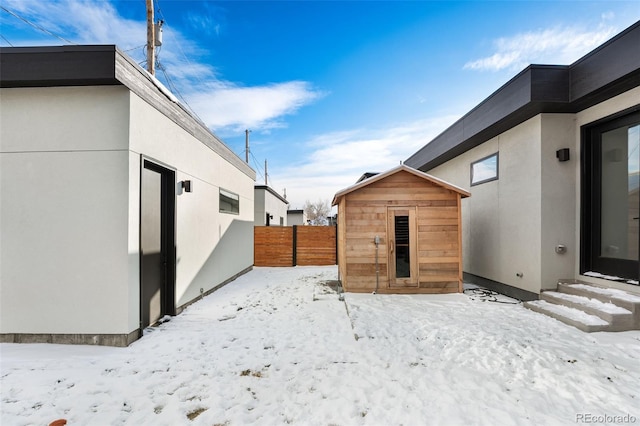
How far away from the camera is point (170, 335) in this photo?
386 cm

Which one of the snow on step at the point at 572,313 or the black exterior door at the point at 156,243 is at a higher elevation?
the black exterior door at the point at 156,243

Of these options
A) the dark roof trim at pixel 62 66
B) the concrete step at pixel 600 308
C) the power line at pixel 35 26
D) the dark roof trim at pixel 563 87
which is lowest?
the concrete step at pixel 600 308

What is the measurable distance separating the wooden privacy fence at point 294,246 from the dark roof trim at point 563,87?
6496mm

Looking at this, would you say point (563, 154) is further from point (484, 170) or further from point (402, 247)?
point (402, 247)

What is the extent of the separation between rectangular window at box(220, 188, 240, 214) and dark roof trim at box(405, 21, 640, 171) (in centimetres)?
658

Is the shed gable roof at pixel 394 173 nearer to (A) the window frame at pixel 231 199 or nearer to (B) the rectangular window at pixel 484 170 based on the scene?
(B) the rectangular window at pixel 484 170

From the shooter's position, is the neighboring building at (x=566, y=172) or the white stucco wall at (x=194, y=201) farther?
the neighboring building at (x=566, y=172)

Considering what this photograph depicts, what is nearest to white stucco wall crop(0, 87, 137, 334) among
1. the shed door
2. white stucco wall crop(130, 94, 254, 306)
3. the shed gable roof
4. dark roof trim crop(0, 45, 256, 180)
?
dark roof trim crop(0, 45, 256, 180)

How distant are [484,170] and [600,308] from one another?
13.0 feet

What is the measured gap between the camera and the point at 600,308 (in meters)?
4.03

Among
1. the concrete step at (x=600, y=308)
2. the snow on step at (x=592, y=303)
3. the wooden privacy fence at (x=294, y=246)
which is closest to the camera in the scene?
the concrete step at (x=600, y=308)

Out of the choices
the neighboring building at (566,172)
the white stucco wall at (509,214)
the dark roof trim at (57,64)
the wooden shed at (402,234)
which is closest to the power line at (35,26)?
the dark roof trim at (57,64)

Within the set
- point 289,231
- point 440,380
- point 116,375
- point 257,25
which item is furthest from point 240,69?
point 440,380

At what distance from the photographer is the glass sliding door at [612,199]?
4238mm
